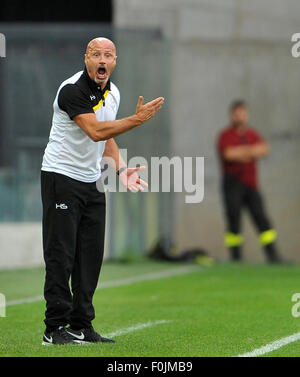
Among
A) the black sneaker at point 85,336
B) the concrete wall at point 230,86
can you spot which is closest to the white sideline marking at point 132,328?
the black sneaker at point 85,336

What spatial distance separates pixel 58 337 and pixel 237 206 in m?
8.37

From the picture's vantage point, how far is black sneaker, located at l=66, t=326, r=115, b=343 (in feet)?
25.2

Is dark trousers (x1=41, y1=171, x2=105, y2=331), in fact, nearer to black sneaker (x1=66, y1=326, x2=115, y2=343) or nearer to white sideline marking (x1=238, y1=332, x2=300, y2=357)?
black sneaker (x1=66, y1=326, x2=115, y2=343)

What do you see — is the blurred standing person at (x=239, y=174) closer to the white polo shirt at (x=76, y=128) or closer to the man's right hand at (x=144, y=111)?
the white polo shirt at (x=76, y=128)

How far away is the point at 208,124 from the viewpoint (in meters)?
17.3

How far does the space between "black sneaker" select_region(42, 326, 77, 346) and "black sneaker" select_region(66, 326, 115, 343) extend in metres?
0.04

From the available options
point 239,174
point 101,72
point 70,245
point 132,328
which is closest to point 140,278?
point 239,174

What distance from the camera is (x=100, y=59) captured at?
24.6ft

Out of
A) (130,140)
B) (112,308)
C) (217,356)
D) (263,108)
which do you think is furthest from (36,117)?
(217,356)

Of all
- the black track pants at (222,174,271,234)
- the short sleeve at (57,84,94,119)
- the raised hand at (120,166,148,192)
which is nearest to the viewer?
the short sleeve at (57,84,94,119)

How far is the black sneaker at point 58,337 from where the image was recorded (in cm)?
759

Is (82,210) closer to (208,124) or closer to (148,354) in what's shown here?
(148,354)

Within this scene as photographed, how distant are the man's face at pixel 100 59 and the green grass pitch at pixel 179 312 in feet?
6.44

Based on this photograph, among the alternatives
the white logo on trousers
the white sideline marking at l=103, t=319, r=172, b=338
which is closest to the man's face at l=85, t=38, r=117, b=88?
the white logo on trousers
